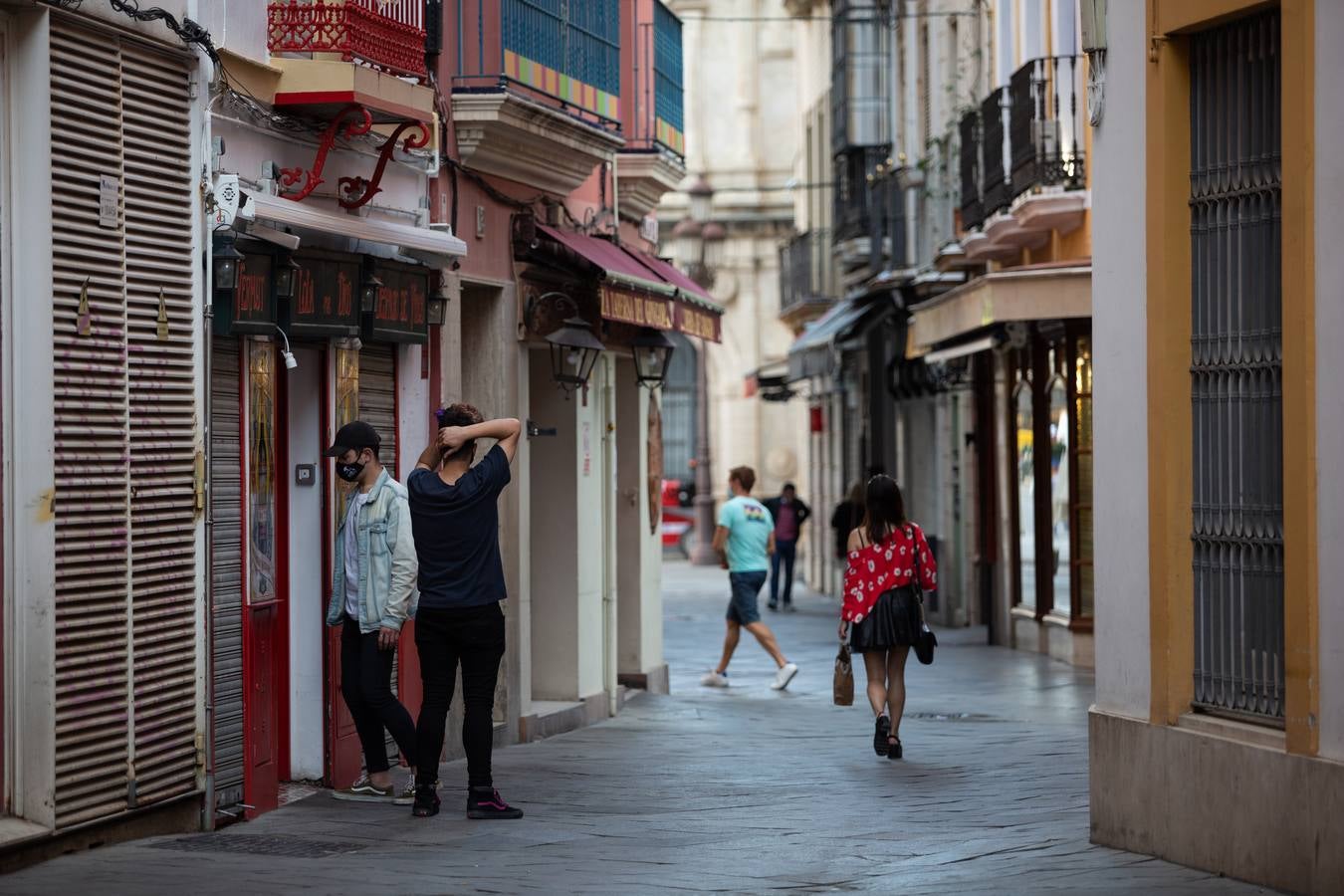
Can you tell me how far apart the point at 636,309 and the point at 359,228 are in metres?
4.53

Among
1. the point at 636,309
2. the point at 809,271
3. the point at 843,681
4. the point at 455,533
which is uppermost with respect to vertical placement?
the point at 809,271

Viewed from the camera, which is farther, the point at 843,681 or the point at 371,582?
the point at 843,681

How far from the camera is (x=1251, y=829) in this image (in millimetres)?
8742

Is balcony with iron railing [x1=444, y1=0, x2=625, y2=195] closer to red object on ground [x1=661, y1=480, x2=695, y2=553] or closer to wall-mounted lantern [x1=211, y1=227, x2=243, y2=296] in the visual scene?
wall-mounted lantern [x1=211, y1=227, x2=243, y2=296]

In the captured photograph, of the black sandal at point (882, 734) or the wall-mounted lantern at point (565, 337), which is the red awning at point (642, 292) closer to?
the wall-mounted lantern at point (565, 337)

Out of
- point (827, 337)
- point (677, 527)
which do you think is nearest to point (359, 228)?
point (827, 337)

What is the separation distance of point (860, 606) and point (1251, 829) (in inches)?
212

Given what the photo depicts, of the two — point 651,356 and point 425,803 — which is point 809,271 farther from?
point 425,803

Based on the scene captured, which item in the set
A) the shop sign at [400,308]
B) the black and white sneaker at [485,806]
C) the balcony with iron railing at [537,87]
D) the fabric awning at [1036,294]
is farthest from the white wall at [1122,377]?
the fabric awning at [1036,294]

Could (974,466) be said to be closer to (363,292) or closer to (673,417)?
(363,292)

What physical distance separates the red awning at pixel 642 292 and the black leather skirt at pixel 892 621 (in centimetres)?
313

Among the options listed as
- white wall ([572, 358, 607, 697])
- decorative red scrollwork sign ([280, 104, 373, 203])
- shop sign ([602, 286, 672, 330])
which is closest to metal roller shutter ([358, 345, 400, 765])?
decorative red scrollwork sign ([280, 104, 373, 203])

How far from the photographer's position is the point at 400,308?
42.7 ft

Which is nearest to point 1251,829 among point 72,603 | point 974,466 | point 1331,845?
point 1331,845
